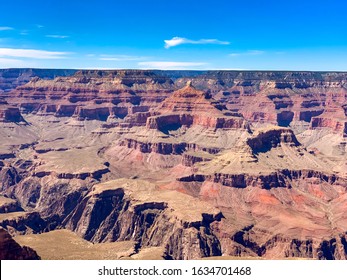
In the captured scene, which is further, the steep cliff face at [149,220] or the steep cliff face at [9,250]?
the steep cliff face at [149,220]

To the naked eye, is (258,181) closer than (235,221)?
No

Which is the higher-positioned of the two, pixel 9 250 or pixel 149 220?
pixel 9 250

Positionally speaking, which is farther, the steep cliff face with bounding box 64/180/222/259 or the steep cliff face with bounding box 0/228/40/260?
the steep cliff face with bounding box 64/180/222/259

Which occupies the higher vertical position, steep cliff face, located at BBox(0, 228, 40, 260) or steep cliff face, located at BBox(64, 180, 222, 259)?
steep cliff face, located at BBox(0, 228, 40, 260)

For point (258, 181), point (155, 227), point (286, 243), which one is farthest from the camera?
point (258, 181)

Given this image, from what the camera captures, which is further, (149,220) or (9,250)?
(149,220)

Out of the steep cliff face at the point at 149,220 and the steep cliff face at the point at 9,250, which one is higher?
the steep cliff face at the point at 9,250

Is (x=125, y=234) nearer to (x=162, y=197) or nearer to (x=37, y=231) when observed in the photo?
(x=162, y=197)
